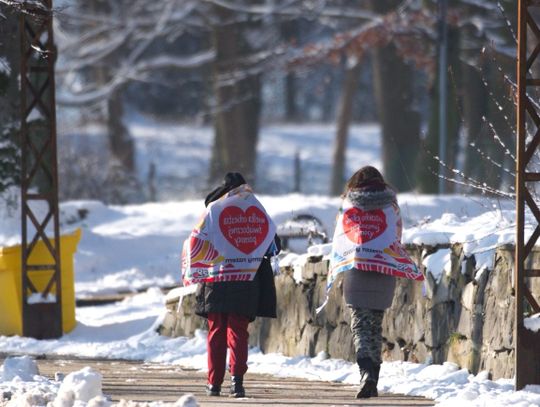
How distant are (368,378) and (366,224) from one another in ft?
3.43

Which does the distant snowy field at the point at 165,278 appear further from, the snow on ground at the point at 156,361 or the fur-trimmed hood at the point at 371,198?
the fur-trimmed hood at the point at 371,198

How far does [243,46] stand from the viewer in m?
33.4

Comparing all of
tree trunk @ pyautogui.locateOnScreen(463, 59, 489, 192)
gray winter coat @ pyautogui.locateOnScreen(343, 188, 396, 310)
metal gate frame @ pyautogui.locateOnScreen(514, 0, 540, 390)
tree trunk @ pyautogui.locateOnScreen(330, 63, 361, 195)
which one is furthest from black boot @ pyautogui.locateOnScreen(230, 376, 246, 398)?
tree trunk @ pyautogui.locateOnScreen(330, 63, 361, 195)

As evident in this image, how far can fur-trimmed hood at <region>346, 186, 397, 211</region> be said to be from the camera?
9.51 m

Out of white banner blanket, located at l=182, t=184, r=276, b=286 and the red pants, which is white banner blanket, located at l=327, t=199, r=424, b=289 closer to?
white banner blanket, located at l=182, t=184, r=276, b=286

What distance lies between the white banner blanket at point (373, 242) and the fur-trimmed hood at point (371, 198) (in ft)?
0.11

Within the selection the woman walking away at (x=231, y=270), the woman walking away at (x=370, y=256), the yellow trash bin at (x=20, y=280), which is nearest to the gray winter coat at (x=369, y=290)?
the woman walking away at (x=370, y=256)

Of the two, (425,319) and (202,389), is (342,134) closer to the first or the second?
(425,319)

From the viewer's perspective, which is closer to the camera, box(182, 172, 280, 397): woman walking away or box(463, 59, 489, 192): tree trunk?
box(182, 172, 280, 397): woman walking away

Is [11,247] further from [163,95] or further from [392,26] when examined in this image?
[163,95]

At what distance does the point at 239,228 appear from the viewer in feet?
31.6

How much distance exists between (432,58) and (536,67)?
9.41 meters

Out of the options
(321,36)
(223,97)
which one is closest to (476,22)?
(223,97)

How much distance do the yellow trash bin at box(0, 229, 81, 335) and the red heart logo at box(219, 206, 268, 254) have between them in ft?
16.0
